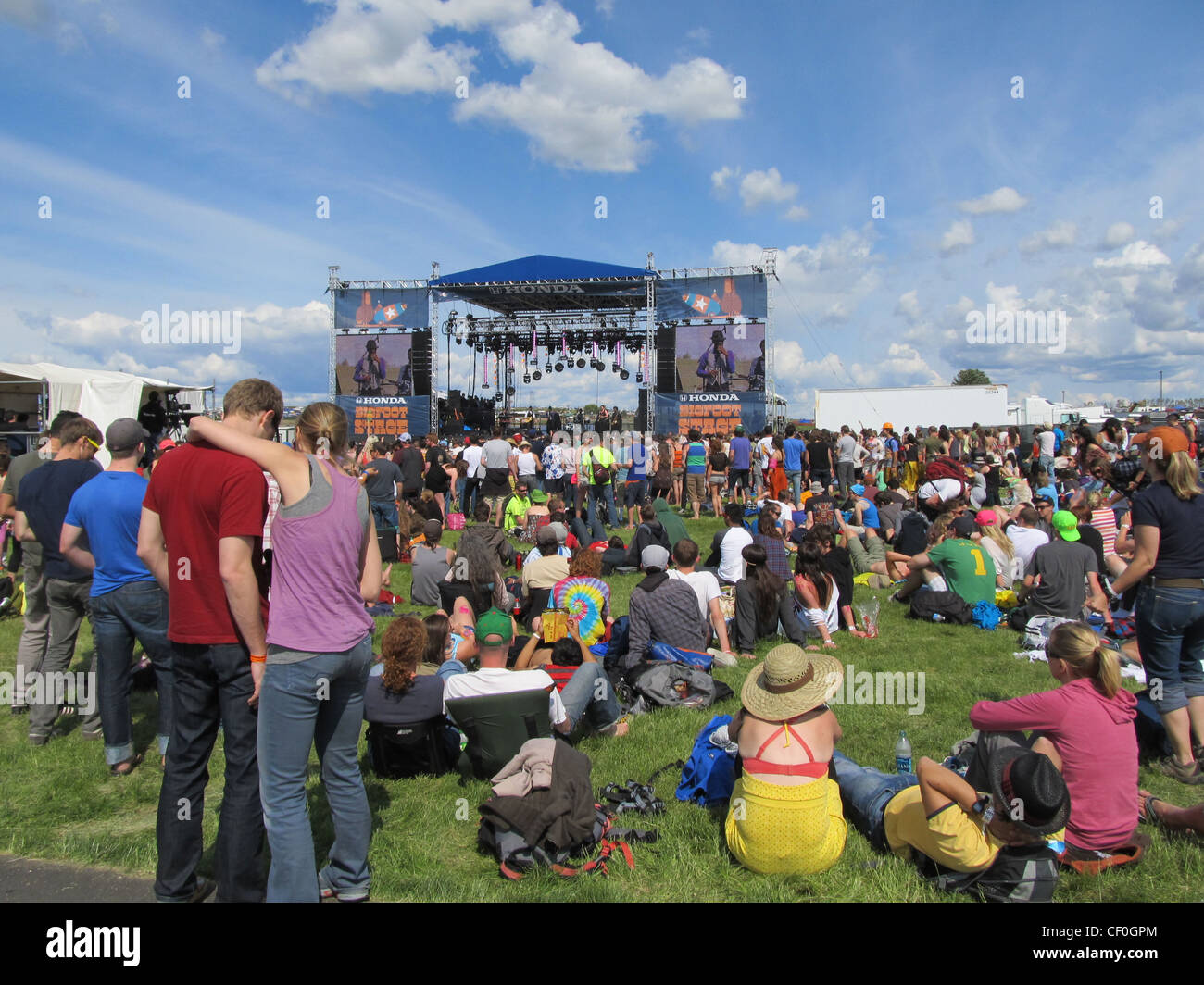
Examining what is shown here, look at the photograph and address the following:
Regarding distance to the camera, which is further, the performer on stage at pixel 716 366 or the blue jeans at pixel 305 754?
the performer on stage at pixel 716 366

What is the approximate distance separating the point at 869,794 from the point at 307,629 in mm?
2581

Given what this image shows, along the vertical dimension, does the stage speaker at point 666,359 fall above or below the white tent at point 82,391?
above

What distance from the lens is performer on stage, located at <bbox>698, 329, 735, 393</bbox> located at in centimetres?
2272

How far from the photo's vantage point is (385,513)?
393 inches

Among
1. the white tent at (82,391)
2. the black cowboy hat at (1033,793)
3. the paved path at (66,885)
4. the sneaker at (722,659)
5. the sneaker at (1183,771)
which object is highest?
the white tent at (82,391)

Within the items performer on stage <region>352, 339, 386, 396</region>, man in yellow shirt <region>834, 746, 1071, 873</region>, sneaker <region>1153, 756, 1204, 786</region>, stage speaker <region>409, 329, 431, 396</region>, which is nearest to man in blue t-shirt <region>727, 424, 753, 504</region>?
sneaker <region>1153, 756, 1204, 786</region>

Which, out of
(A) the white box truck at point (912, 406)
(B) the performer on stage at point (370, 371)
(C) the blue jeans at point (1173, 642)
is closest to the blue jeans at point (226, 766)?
(C) the blue jeans at point (1173, 642)

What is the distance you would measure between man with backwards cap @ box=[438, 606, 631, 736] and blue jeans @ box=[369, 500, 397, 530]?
18.9 ft

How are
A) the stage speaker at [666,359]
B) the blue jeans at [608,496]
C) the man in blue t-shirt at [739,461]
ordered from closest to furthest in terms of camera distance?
1. the blue jeans at [608,496]
2. the man in blue t-shirt at [739,461]
3. the stage speaker at [666,359]

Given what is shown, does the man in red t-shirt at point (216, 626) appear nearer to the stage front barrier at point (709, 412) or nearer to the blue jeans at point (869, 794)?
the blue jeans at point (869, 794)

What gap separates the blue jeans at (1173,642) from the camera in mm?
3713

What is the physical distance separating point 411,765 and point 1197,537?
420 centimetres

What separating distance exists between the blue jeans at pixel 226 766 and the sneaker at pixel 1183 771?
14.4 feet

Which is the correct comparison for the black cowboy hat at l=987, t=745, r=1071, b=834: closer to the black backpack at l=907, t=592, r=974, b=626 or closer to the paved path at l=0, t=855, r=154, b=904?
the paved path at l=0, t=855, r=154, b=904
